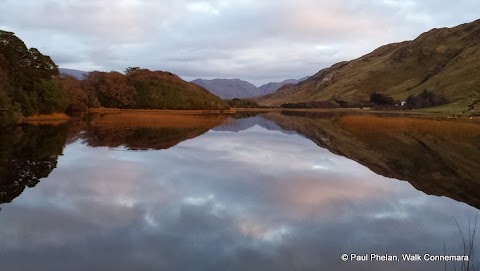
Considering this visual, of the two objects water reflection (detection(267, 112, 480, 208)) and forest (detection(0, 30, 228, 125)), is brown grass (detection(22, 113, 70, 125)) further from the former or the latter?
water reflection (detection(267, 112, 480, 208))

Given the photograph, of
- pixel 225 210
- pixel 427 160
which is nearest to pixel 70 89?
pixel 427 160

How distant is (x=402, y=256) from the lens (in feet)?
43.7

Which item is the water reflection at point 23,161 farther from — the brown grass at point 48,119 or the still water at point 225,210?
the brown grass at point 48,119

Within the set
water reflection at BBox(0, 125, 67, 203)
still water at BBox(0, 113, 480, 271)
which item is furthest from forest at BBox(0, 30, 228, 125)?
still water at BBox(0, 113, 480, 271)

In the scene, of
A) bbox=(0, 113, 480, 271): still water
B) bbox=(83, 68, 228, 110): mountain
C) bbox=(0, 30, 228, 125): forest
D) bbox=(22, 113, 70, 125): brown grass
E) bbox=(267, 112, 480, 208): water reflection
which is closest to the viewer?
bbox=(0, 113, 480, 271): still water

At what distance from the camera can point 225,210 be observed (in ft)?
60.6

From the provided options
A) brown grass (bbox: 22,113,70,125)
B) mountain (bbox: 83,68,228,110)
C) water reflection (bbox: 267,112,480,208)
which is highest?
mountain (bbox: 83,68,228,110)

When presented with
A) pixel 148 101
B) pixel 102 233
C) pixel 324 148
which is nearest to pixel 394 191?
pixel 102 233

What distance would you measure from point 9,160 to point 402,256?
2757cm

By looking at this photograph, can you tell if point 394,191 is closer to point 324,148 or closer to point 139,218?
point 139,218

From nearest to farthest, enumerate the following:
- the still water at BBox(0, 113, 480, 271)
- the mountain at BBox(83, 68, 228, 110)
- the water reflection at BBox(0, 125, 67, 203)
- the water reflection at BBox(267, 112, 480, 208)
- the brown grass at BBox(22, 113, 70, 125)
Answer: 1. the still water at BBox(0, 113, 480, 271)
2. the water reflection at BBox(0, 125, 67, 203)
3. the water reflection at BBox(267, 112, 480, 208)
4. the brown grass at BBox(22, 113, 70, 125)
5. the mountain at BBox(83, 68, 228, 110)

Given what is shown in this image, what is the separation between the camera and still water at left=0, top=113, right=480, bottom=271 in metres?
12.9

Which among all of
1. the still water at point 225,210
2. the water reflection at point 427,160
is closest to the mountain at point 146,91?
the water reflection at point 427,160

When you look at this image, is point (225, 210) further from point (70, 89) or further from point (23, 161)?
point (70, 89)
